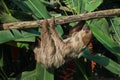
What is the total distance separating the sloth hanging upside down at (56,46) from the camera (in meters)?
3.45

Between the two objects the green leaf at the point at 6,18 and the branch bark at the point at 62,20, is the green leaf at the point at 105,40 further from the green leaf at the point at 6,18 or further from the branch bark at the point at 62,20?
the green leaf at the point at 6,18

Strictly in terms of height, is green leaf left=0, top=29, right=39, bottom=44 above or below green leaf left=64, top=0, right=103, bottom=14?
below

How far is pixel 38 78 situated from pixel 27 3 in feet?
2.60

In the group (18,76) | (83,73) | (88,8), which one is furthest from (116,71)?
(18,76)

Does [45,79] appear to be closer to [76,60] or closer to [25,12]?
[76,60]

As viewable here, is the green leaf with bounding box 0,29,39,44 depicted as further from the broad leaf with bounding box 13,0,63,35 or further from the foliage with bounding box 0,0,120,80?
the broad leaf with bounding box 13,0,63,35

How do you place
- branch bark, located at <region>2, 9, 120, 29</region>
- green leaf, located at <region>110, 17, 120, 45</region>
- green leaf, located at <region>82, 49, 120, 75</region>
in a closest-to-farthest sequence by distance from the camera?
branch bark, located at <region>2, 9, 120, 29</region>, green leaf, located at <region>82, 49, 120, 75</region>, green leaf, located at <region>110, 17, 120, 45</region>

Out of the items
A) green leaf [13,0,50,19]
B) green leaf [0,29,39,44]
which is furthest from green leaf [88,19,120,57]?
green leaf [0,29,39,44]

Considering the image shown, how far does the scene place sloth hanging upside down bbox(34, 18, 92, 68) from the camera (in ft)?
11.3

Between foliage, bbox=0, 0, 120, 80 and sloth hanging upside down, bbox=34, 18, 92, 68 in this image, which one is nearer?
sloth hanging upside down, bbox=34, 18, 92, 68

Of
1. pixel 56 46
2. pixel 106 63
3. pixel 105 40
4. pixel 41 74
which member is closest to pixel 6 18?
pixel 56 46

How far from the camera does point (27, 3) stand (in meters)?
4.09

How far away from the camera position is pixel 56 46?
3.54 m

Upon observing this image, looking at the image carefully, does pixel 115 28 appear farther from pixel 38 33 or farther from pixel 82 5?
pixel 38 33
